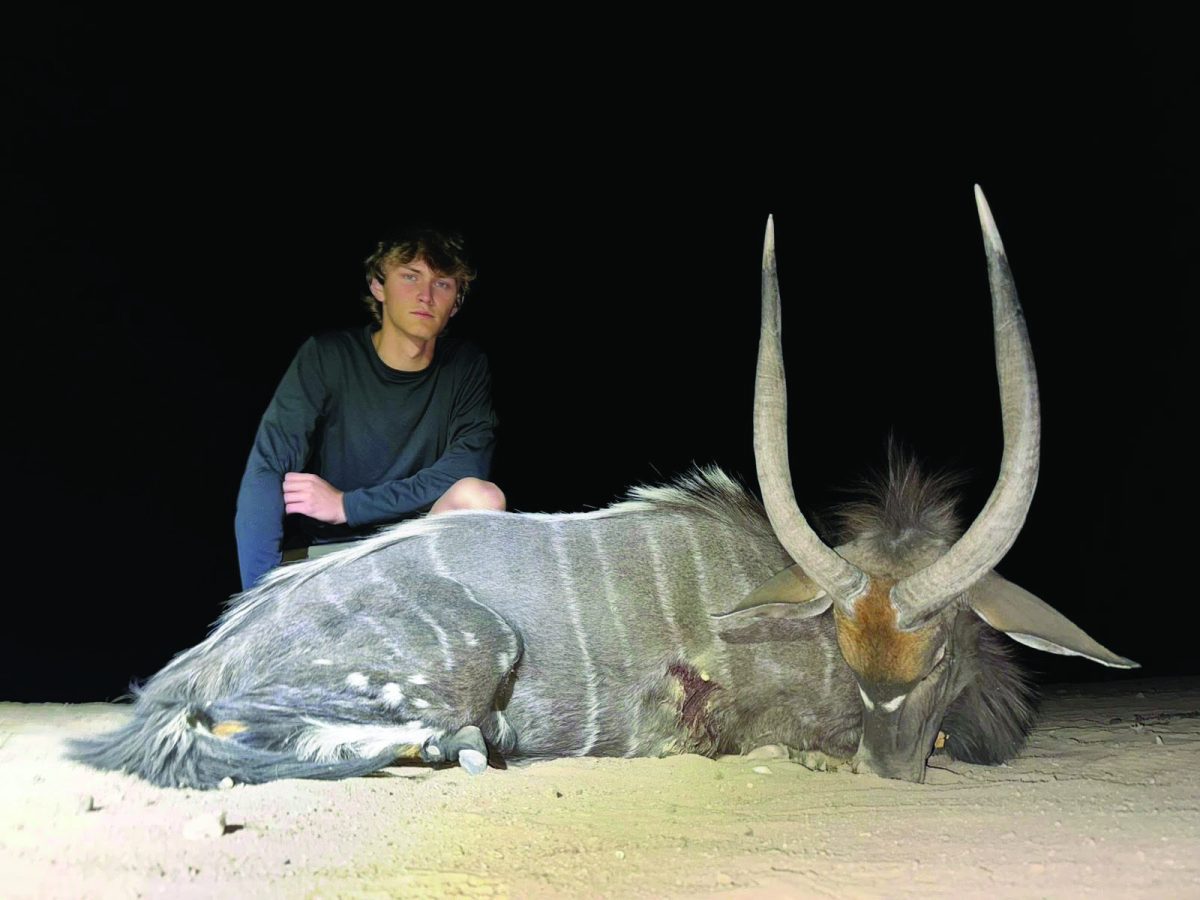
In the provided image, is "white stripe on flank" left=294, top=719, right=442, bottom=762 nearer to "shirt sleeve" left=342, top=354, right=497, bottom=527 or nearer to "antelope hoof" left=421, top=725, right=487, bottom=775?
"antelope hoof" left=421, top=725, right=487, bottom=775

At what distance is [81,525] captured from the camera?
5.63 metres

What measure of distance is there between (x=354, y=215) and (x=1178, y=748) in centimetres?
442

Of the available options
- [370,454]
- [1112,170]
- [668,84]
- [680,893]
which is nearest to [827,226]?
[668,84]

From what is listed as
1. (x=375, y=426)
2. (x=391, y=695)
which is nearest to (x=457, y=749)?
(x=391, y=695)

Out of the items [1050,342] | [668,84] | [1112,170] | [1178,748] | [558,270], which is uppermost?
[668,84]

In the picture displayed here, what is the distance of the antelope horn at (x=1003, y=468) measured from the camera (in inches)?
94.0

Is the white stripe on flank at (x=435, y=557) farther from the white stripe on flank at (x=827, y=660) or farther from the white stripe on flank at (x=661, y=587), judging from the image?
the white stripe on flank at (x=827, y=660)

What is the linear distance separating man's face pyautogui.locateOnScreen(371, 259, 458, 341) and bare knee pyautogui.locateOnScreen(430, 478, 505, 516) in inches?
26.6

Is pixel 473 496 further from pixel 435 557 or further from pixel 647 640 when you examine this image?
pixel 647 640

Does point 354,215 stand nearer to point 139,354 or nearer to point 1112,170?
point 139,354

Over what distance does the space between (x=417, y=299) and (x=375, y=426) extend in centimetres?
48

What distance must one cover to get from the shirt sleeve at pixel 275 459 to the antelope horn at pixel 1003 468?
1996 mm

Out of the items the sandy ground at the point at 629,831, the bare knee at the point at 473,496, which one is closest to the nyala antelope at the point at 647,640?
the sandy ground at the point at 629,831

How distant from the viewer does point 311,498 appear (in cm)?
361
